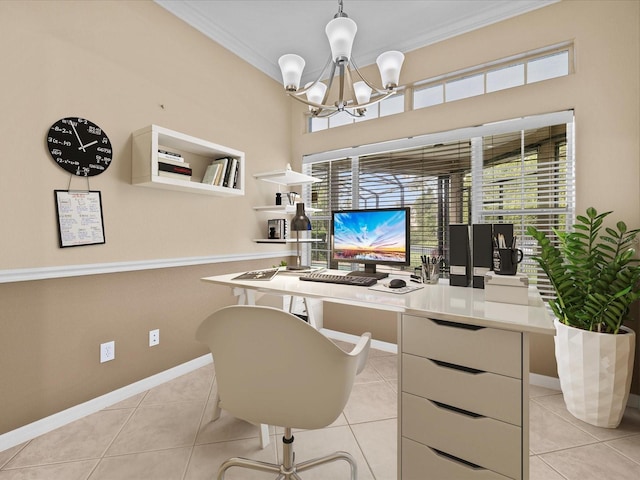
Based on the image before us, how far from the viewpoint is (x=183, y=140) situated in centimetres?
223

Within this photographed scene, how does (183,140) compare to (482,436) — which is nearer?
(482,436)

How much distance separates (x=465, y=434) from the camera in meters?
1.15

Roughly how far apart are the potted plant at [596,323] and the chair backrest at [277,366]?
1.62 metres

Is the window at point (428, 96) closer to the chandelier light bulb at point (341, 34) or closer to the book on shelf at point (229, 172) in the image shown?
the chandelier light bulb at point (341, 34)

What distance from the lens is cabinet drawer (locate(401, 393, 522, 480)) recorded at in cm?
107

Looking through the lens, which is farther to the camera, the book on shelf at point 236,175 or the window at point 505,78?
the book on shelf at point 236,175

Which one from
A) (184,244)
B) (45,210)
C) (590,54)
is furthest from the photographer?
(184,244)

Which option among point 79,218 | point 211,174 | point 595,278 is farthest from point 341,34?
point 595,278

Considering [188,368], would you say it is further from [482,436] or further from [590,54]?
[590,54]

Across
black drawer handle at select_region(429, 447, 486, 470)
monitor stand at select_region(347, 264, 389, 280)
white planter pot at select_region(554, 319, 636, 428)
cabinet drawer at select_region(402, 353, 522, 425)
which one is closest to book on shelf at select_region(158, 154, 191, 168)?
monitor stand at select_region(347, 264, 389, 280)

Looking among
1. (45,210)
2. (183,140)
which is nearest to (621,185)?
(183,140)

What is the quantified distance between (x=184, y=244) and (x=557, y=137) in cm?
305

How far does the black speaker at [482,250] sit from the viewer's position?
151 cm

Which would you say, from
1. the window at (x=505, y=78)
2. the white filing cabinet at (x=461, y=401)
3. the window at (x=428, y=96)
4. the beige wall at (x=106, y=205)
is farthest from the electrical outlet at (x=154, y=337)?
the window at (x=505, y=78)
